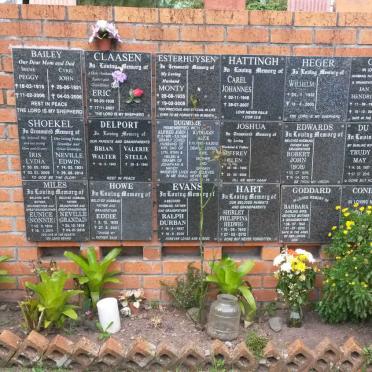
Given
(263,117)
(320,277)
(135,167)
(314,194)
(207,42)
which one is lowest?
(320,277)

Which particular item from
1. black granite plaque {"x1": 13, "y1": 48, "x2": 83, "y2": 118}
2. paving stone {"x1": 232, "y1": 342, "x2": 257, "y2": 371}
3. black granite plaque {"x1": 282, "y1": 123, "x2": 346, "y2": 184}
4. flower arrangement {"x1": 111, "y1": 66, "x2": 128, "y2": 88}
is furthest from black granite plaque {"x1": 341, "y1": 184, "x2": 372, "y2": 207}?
black granite plaque {"x1": 13, "y1": 48, "x2": 83, "y2": 118}

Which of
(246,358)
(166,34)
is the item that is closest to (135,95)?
(166,34)

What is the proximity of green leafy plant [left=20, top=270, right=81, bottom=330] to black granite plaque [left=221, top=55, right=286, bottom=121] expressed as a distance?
1.77 meters

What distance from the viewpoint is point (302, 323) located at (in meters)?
3.18

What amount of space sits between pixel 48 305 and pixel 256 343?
1.51 m

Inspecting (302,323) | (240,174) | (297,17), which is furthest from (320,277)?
(297,17)

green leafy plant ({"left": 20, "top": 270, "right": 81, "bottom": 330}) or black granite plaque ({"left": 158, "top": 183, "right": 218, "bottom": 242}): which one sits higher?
black granite plaque ({"left": 158, "top": 183, "right": 218, "bottom": 242})

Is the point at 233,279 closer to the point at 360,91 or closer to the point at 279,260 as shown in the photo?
the point at 279,260

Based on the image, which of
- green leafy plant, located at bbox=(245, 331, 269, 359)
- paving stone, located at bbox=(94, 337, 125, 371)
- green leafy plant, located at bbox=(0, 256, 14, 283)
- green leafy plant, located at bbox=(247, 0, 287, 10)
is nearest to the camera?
paving stone, located at bbox=(94, 337, 125, 371)

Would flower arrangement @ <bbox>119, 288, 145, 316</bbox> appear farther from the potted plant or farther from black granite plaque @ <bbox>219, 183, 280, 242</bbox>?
the potted plant

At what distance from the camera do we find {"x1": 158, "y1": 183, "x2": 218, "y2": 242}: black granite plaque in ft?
10.6

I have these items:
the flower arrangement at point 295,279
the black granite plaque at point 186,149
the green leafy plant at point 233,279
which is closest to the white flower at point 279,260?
the flower arrangement at point 295,279

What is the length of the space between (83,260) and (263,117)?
5.91 feet

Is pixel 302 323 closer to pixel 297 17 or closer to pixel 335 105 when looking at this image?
pixel 335 105
